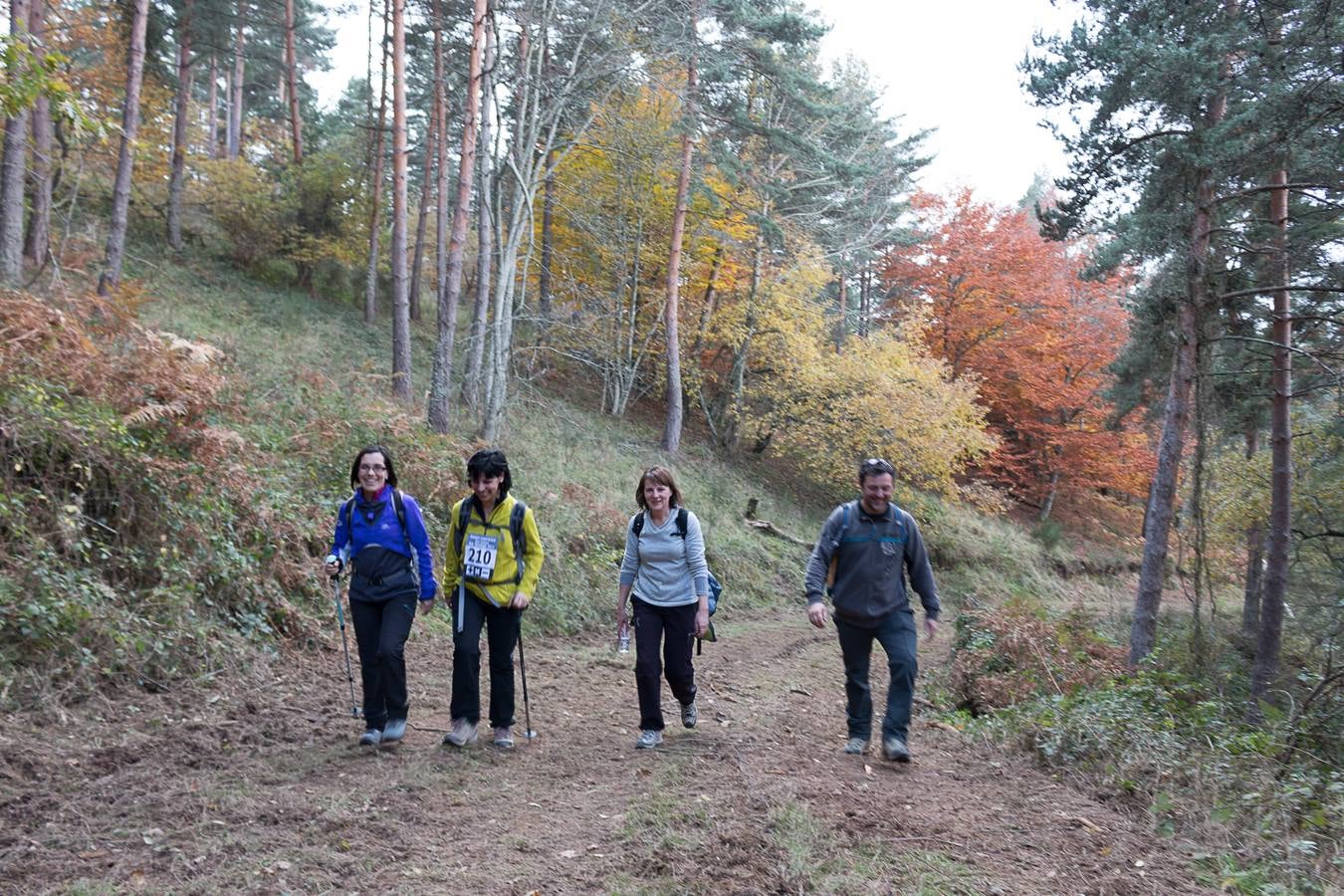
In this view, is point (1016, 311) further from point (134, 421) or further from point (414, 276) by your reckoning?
point (134, 421)

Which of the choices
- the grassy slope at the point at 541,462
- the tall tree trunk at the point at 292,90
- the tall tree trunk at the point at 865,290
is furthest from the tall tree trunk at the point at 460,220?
the tall tree trunk at the point at 865,290

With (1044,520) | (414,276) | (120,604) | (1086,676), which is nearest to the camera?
(120,604)

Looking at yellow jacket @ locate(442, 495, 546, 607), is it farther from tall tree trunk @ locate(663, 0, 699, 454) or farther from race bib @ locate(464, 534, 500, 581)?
tall tree trunk @ locate(663, 0, 699, 454)

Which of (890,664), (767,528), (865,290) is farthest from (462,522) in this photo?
(865,290)

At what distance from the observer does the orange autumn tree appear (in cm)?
2973

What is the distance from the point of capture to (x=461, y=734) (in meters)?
5.95

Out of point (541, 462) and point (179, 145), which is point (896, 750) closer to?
A: point (541, 462)

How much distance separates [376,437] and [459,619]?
691cm

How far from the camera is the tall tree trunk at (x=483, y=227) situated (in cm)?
1485

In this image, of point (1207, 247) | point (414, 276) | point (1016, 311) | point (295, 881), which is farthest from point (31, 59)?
point (1016, 311)

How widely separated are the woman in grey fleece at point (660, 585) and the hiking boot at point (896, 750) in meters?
1.41

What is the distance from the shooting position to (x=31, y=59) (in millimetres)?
5797

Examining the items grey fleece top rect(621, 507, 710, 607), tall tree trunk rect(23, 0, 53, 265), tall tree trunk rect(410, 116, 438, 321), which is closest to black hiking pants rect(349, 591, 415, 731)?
grey fleece top rect(621, 507, 710, 607)

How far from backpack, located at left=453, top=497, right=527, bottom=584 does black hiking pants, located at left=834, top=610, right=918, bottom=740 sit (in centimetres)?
215
